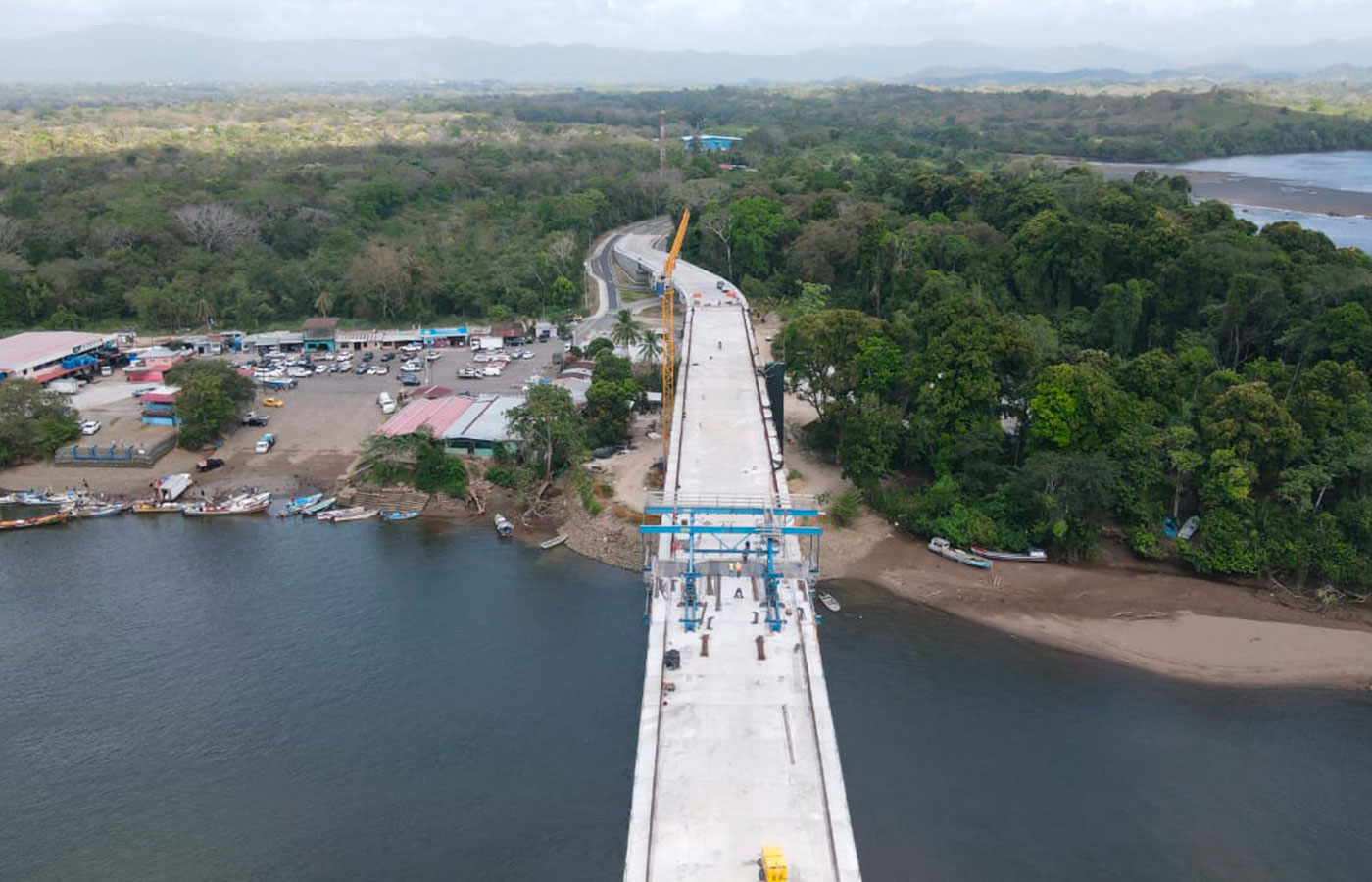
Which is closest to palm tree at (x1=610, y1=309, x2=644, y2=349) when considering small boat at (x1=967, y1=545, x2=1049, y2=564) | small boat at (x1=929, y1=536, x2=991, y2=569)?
small boat at (x1=929, y1=536, x2=991, y2=569)

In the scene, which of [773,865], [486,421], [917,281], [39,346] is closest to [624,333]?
[486,421]

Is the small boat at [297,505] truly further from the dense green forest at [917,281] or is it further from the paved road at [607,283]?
the paved road at [607,283]

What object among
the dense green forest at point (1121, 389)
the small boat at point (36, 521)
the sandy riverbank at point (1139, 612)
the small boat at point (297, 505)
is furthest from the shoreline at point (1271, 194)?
the small boat at point (36, 521)

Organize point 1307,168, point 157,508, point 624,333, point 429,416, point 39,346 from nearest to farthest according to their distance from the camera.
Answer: point 157,508 → point 429,416 → point 624,333 → point 39,346 → point 1307,168

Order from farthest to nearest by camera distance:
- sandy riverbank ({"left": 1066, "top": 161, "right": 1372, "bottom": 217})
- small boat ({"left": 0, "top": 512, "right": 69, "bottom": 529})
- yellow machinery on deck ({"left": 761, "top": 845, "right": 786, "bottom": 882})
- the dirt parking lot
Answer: sandy riverbank ({"left": 1066, "top": 161, "right": 1372, "bottom": 217}) < the dirt parking lot < small boat ({"left": 0, "top": 512, "right": 69, "bottom": 529}) < yellow machinery on deck ({"left": 761, "top": 845, "right": 786, "bottom": 882})

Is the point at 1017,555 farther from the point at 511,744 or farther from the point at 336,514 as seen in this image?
the point at 336,514

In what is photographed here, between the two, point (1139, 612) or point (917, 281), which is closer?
point (1139, 612)

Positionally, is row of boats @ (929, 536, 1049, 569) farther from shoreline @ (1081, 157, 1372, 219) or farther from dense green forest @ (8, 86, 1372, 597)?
shoreline @ (1081, 157, 1372, 219)
